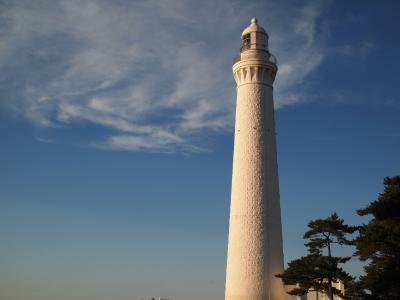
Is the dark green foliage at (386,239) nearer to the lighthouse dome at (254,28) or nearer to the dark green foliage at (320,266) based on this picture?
the dark green foliage at (320,266)

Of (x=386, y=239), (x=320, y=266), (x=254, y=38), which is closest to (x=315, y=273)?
(x=320, y=266)

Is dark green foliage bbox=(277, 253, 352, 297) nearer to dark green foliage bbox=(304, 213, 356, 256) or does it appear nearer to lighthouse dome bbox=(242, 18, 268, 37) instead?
dark green foliage bbox=(304, 213, 356, 256)

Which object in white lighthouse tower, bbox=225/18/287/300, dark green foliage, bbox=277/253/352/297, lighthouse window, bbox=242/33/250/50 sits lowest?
dark green foliage, bbox=277/253/352/297

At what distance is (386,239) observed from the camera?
2214cm

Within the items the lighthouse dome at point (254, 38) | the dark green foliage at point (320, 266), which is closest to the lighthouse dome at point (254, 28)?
the lighthouse dome at point (254, 38)

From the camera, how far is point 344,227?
31.2 metres

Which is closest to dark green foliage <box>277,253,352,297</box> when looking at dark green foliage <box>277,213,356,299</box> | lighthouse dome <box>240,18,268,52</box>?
dark green foliage <box>277,213,356,299</box>

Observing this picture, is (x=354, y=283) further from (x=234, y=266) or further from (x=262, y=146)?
(x=262, y=146)

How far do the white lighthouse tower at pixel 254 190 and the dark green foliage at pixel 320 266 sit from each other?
183 cm

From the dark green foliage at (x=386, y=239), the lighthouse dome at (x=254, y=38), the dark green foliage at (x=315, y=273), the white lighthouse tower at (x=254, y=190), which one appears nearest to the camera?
the dark green foliage at (x=386, y=239)

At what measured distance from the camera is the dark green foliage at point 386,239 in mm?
22125

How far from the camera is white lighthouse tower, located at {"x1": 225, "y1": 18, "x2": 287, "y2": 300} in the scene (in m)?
32.4

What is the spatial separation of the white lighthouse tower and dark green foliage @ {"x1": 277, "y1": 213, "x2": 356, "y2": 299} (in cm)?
183

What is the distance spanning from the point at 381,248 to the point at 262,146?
537 inches
